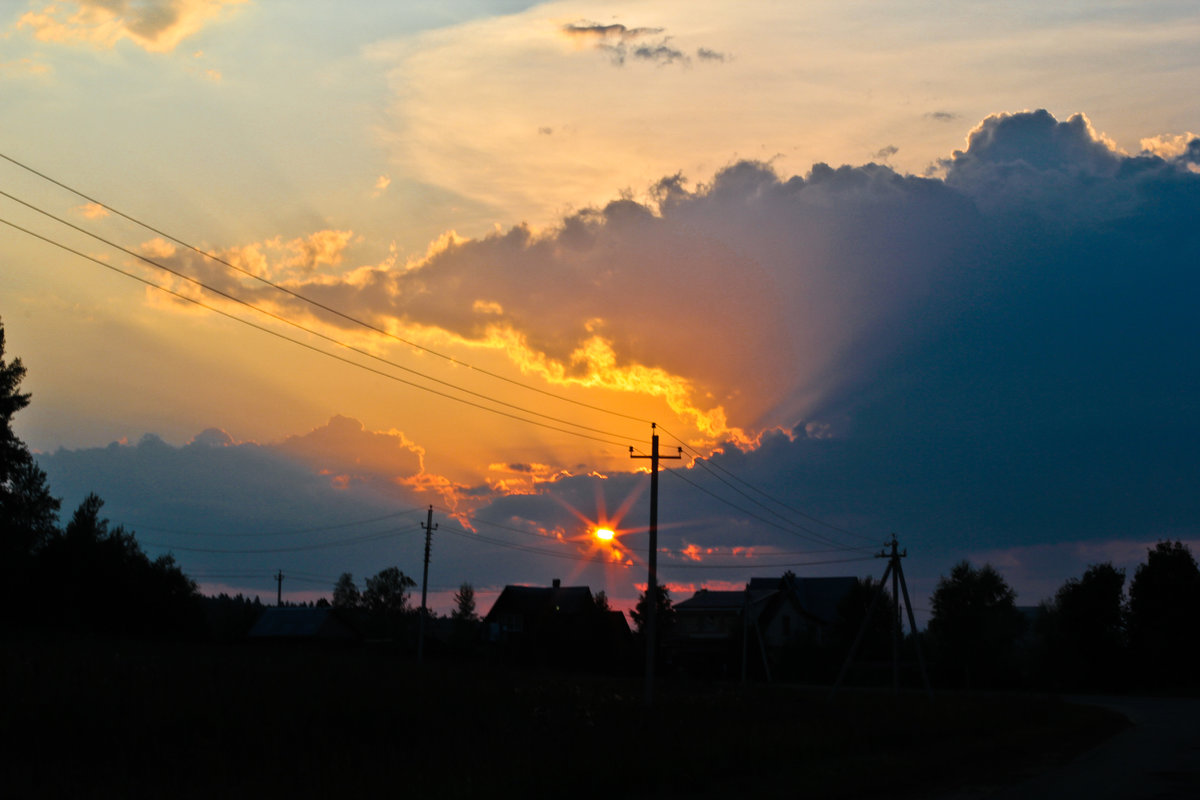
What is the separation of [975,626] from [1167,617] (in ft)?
47.9

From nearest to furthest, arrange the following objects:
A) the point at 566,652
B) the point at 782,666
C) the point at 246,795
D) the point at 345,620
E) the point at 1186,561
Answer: the point at 246,795 < the point at 566,652 < the point at 1186,561 < the point at 782,666 < the point at 345,620

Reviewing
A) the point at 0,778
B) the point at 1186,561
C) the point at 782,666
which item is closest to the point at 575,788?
the point at 0,778

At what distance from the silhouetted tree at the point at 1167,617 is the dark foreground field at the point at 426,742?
53718mm

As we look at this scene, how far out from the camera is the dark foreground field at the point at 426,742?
63.5ft

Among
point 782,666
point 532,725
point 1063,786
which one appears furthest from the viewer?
point 782,666

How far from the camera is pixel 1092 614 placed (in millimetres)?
85500

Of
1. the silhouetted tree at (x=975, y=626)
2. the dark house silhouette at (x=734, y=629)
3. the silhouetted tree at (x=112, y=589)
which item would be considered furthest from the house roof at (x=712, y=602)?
the silhouetted tree at (x=112, y=589)

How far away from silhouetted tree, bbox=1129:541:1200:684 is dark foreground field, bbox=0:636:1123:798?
176 feet

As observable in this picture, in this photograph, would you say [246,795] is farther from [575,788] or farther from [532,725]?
[532,725]

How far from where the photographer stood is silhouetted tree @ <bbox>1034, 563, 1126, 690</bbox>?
84.8 meters

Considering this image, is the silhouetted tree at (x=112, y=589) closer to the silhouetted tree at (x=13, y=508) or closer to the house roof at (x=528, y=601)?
the silhouetted tree at (x=13, y=508)

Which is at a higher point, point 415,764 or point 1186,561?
point 1186,561

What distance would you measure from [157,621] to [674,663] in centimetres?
4336

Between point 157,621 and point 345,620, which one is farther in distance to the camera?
point 345,620
